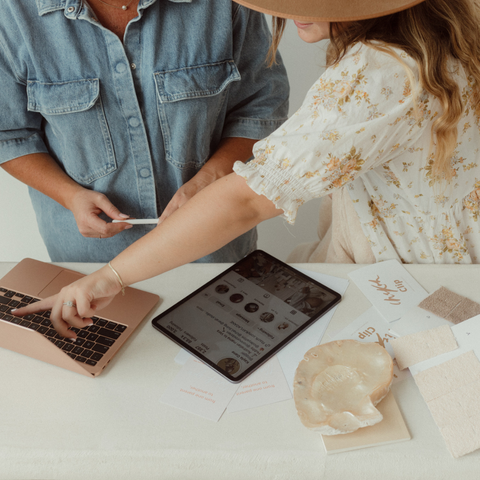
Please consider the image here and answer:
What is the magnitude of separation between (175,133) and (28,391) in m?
0.63

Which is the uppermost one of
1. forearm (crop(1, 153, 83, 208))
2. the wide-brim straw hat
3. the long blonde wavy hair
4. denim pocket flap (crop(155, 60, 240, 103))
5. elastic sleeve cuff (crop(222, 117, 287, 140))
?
the wide-brim straw hat

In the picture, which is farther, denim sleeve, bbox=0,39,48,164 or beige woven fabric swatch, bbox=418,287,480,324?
denim sleeve, bbox=0,39,48,164

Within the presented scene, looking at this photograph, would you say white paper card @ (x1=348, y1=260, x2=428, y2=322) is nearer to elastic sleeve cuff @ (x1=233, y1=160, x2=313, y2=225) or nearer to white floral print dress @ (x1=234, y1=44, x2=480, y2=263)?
white floral print dress @ (x1=234, y1=44, x2=480, y2=263)

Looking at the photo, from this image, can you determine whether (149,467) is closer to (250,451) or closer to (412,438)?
(250,451)

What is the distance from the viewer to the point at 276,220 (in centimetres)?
222

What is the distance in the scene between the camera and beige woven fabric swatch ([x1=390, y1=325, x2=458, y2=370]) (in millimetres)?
741

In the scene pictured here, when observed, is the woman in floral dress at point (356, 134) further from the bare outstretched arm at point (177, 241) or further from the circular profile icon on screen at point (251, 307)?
the circular profile icon on screen at point (251, 307)

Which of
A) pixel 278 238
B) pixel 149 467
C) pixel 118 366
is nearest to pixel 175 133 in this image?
pixel 118 366

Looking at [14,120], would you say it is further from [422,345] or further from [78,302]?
[422,345]

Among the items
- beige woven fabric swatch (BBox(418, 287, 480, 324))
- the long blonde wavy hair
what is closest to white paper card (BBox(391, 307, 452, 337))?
beige woven fabric swatch (BBox(418, 287, 480, 324))

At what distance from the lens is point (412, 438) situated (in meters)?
0.66

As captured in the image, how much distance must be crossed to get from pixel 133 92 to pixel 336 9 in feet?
1.90

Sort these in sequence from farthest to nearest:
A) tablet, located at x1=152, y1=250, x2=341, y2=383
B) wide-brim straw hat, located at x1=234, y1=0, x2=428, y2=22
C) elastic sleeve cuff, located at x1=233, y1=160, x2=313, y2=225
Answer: tablet, located at x1=152, y1=250, x2=341, y2=383 → elastic sleeve cuff, located at x1=233, y1=160, x2=313, y2=225 → wide-brim straw hat, located at x1=234, y1=0, x2=428, y2=22

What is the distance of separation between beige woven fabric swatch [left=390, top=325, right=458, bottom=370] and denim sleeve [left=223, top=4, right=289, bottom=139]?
65 centimetres
